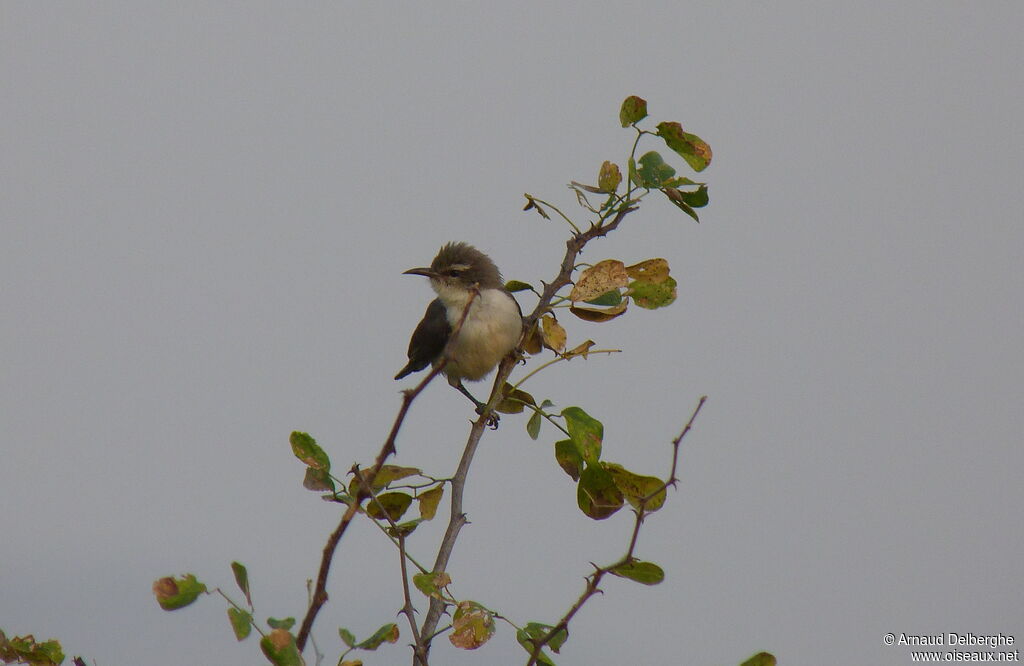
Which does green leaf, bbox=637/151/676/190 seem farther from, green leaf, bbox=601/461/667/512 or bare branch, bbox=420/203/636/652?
green leaf, bbox=601/461/667/512

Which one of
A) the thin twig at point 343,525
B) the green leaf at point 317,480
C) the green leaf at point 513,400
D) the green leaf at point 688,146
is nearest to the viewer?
the thin twig at point 343,525

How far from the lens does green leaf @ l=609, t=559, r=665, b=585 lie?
2217mm

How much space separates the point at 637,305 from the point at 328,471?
34.3 inches

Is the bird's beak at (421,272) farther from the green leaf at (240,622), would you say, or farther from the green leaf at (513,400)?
the green leaf at (240,622)

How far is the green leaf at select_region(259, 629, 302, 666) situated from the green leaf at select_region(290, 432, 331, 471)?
1.77 feet

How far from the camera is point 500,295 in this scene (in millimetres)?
5113

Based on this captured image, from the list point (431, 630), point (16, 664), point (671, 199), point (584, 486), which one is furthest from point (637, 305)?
point (16, 664)

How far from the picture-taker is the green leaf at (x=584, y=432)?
8.70 ft

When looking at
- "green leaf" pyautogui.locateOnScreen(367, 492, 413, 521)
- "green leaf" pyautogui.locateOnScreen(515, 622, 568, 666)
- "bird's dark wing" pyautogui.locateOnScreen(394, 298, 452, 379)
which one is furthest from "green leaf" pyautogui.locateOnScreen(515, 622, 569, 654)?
"bird's dark wing" pyautogui.locateOnScreen(394, 298, 452, 379)

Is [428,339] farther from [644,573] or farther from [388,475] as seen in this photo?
[644,573]

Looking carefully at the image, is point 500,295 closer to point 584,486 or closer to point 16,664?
point 584,486

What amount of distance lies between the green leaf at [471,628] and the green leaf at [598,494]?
0.33m

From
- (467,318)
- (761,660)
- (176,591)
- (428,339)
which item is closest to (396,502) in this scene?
(176,591)

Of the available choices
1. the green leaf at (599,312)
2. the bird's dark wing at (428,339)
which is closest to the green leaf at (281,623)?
the green leaf at (599,312)
